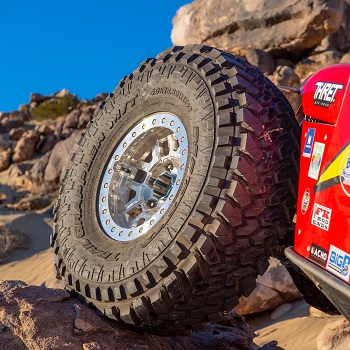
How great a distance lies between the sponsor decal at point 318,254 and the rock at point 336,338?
1.77 meters

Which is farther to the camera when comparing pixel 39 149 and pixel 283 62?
pixel 39 149

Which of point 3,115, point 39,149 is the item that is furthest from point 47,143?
point 3,115

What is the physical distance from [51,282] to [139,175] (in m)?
5.73

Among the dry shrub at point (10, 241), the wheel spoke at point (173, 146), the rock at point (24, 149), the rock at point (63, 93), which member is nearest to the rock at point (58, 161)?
the rock at point (24, 149)

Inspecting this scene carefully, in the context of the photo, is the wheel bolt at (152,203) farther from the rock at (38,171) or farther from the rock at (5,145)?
the rock at (5,145)

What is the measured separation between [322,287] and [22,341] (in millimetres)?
1533

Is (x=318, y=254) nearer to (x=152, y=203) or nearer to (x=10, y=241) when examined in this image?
(x=152, y=203)

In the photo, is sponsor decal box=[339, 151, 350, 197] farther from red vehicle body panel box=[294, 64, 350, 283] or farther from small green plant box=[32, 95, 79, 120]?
small green plant box=[32, 95, 79, 120]

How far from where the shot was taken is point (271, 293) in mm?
7223

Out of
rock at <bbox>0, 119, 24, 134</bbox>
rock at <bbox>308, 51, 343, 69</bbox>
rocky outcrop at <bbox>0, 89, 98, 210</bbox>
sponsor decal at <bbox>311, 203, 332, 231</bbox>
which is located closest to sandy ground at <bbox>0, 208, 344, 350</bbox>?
sponsor decal at <bbox>311, 203, 332, 231</bbox>

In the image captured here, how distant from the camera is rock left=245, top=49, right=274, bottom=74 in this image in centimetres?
2341

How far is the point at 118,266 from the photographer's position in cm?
317

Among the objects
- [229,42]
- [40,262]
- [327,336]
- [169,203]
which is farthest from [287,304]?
[229,42]

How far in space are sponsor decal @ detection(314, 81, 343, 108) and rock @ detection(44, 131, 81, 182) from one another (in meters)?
17.3
